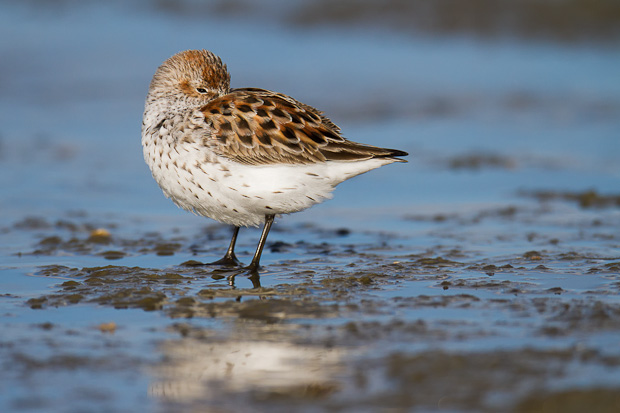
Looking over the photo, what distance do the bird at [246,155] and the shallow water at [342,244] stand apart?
59 cm

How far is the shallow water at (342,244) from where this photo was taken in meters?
4.68

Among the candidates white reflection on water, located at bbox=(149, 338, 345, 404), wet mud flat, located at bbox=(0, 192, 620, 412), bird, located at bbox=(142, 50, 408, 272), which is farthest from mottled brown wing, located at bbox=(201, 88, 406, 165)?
white reflection on water, located at bbox=(149, 338, 345, 404)

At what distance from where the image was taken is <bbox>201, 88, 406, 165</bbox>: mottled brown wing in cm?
711

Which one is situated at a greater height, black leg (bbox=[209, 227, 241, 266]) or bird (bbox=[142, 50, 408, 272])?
bird (bbox=[142, 50, 408, 272])

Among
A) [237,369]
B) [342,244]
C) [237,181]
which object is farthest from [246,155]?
[237,369]

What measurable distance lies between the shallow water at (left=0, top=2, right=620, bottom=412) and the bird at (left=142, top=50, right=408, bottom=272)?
23.1 inches

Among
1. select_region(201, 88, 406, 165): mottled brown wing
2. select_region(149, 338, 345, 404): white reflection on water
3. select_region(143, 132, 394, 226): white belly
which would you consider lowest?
select_region(149, 338, 345, 404): white reflection on water

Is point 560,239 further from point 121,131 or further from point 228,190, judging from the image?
point 121,131

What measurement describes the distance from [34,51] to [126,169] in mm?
6421

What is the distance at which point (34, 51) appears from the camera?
53.7 feet

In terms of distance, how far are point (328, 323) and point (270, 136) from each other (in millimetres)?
2114

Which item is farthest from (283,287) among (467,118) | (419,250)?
(467,118)

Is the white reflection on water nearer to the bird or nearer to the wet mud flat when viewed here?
the wet mud flat

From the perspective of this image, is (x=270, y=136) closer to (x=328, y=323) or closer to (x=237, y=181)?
(x=237, y=181)
